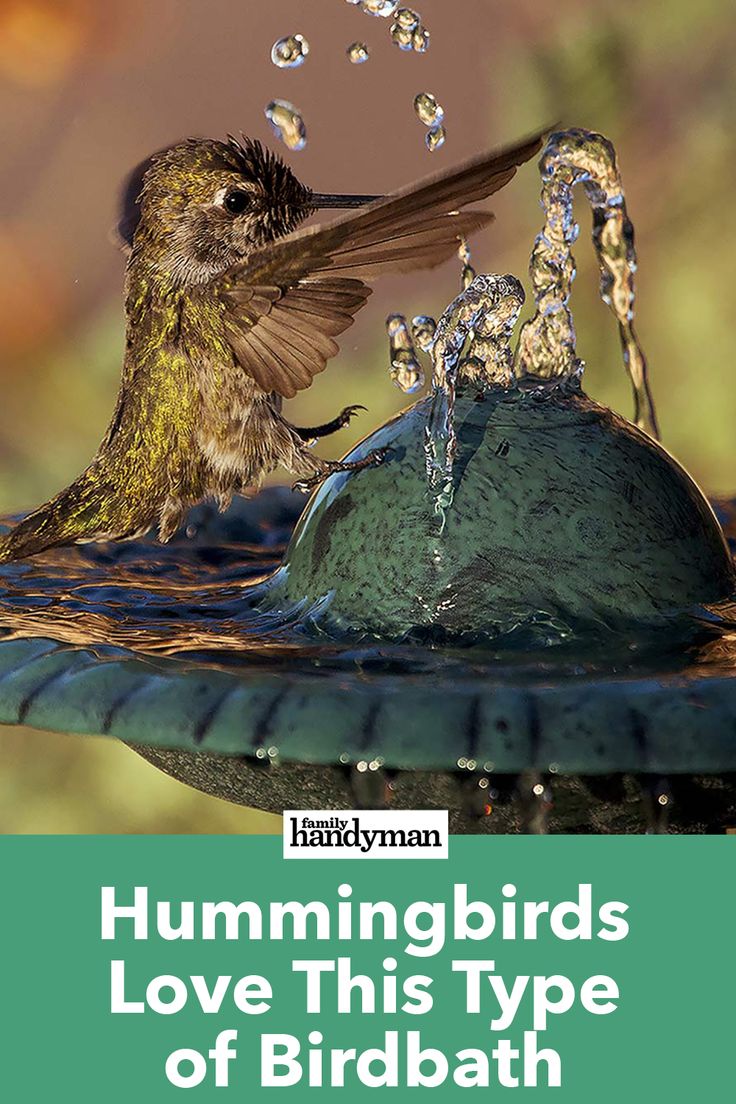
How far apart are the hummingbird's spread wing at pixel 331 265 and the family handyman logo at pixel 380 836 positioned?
0.86 metres

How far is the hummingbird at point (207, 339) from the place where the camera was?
286 cm

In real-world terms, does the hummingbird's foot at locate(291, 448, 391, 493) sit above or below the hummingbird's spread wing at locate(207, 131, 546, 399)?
below

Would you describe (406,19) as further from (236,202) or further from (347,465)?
(347,465)

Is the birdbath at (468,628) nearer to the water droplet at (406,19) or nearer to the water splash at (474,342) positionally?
the water splash at (474,342)

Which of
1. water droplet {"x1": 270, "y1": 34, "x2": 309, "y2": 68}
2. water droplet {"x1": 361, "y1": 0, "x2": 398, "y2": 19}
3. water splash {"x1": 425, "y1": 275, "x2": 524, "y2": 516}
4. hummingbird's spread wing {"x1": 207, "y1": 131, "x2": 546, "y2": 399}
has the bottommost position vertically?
water splash {"x1": 425, "y1": 275, "x2": 524, "y2": 516}

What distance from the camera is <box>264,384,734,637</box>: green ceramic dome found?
8.14 feet

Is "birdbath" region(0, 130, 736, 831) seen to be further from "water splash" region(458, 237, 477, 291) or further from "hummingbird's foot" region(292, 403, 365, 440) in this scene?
"hummingbird's foot" region(292, 403, 365, 440)

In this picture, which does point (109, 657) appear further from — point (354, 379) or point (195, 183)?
point (354, 379)

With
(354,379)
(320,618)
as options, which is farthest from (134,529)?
(354,379)

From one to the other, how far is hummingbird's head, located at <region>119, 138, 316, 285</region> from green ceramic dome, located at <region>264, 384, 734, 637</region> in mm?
538

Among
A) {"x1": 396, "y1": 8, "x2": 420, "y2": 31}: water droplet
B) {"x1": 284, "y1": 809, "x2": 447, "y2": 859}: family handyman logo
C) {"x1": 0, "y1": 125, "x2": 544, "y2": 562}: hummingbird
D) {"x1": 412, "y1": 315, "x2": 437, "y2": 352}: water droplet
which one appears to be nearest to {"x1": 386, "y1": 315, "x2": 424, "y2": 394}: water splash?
{"x1": 412, "y1": 315, "x2": 437, "y2": 352}: water droplet

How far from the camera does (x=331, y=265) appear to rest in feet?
8.97

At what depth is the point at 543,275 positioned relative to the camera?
3.03 meters

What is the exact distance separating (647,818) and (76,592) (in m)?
1.13
